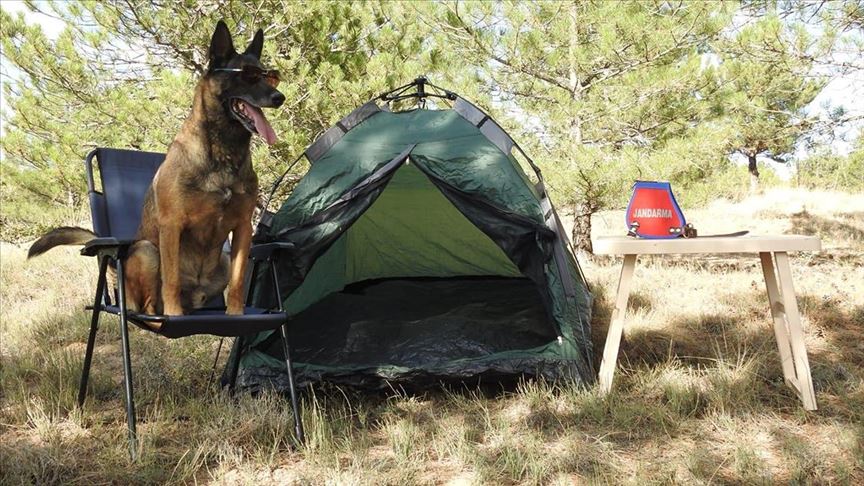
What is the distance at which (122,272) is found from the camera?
2.76m

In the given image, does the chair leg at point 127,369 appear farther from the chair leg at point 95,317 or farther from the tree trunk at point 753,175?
the tree trunk at point 753,175

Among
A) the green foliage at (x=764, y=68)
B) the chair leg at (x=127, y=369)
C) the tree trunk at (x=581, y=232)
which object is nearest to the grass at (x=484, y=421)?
the chair leg at (x=127, y=369)

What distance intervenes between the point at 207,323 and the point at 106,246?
52 cm

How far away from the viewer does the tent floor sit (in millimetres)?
3832

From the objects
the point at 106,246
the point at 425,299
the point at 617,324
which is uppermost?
the point at 106,246

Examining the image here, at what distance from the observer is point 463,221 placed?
5609 millimetres

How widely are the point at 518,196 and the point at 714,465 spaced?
62.7 inches

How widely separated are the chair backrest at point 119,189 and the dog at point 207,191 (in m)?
0.37

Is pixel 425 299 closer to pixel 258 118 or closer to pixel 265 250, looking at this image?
pixel 265 250

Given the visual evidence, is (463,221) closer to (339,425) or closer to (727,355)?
(727,355)

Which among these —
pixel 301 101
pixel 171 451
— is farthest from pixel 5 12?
pixel 171 451

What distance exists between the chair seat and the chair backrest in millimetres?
518

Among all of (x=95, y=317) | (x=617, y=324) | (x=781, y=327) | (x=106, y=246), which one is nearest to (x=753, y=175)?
(x=781, y=327)

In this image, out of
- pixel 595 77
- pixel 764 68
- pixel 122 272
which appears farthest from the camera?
pixel 764 68
